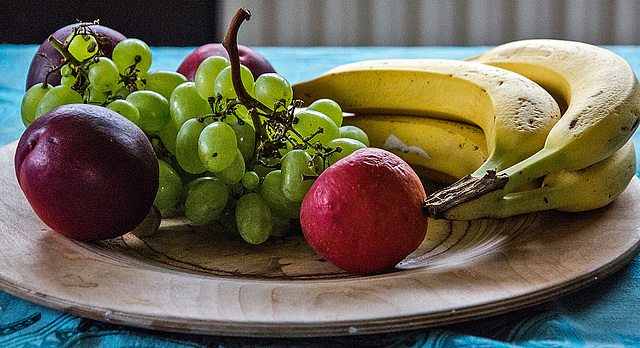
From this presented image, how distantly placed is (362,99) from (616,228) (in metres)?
0.41

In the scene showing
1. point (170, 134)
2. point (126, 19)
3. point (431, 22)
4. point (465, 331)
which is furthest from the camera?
point (431, 22)

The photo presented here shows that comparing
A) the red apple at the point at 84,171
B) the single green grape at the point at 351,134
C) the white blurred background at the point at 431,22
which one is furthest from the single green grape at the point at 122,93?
the white blurred background at the point at 431,22

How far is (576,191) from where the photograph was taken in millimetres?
511

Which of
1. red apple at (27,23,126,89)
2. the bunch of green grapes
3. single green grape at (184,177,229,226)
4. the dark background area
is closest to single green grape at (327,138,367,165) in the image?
the bunch of green grapes

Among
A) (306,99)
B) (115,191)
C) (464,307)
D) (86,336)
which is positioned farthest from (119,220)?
(306,99)

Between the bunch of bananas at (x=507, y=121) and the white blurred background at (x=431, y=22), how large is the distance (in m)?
2.76

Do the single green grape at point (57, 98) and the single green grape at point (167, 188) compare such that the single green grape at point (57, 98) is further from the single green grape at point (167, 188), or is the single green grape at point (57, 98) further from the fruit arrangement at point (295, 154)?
the single green grape at point (167, 188)

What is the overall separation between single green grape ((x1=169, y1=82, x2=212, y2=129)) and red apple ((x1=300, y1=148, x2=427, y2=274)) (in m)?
0.17

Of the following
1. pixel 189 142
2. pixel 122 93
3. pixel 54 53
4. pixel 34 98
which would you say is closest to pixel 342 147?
pixel 189 142

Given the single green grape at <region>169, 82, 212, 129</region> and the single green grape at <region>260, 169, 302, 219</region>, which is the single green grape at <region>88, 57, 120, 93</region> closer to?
the single green grape at <region>169, 82, 212, 129</region>

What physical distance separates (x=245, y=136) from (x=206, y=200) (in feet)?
0.22

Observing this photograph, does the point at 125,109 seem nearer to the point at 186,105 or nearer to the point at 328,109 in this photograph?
the point at 186,105

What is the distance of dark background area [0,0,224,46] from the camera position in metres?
2.53

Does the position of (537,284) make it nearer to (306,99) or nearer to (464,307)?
(464,307)
